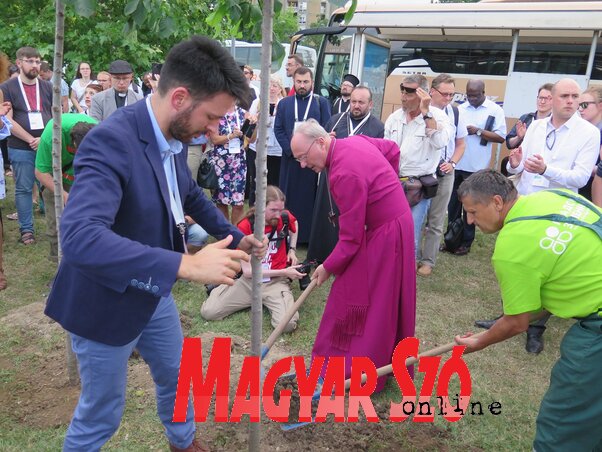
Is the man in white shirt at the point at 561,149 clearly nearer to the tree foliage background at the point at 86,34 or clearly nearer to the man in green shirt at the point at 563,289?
the man in green shirt at the point at 563,289

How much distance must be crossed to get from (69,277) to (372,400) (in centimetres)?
224

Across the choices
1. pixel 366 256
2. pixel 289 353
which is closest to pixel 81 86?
pixel 289 353

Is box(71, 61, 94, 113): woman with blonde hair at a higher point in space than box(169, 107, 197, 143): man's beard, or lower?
lower

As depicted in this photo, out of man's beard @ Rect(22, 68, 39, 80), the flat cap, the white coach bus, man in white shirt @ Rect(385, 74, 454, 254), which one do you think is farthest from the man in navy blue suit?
the white coach bus

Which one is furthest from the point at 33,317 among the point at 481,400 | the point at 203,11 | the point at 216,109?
the point at 203,11

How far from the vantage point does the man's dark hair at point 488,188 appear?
231 cm

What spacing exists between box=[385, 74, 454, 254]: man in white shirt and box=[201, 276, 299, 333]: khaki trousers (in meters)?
1.37

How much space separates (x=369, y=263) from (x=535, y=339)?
1866 millimetres

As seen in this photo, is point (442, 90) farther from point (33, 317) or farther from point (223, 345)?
point (33, 317)

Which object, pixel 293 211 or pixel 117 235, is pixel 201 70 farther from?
pixel 293 211

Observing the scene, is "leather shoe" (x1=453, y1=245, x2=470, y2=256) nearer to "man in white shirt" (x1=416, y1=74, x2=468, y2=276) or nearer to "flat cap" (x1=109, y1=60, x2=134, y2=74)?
"man in white shirt" (x1=416, y1=74, x2=468, y2=276)

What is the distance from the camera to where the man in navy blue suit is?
1.52 metres

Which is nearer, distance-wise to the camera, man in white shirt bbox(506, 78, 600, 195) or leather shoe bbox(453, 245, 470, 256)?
man in white shirt bbox(506, 78, 600, 195)

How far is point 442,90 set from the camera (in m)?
5.32
